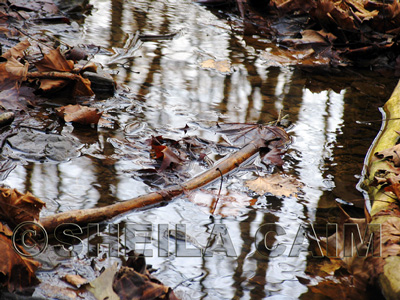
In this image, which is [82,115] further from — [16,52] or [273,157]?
[273,157]

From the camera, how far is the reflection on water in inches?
76.9

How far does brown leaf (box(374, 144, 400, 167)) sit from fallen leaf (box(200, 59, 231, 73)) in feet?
5.88

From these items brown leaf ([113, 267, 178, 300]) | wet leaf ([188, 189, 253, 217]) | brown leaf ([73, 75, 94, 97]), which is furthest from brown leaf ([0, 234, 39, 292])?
brown leaf ([73, 75, 94, 97])

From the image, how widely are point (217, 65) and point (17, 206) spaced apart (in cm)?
277

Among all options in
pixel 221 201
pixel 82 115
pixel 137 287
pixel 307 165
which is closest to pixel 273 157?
pixel 307 165

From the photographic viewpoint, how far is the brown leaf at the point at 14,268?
161 cm

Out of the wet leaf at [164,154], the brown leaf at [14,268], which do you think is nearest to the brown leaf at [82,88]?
the wet leaf at [164,154]

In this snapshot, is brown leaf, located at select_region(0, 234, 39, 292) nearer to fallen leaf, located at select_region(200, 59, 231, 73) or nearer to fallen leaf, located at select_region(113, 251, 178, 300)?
fallen leaf, located at select_region(113, 251, 178, 300)

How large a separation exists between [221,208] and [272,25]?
3.80m

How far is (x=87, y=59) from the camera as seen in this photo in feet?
12.2

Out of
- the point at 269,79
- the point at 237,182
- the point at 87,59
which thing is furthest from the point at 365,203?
the point at 87,59

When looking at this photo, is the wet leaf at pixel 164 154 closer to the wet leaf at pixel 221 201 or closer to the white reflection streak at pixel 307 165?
the wet leaf at pixel 221 201

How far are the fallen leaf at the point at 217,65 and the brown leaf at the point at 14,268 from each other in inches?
109

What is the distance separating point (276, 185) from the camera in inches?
101
